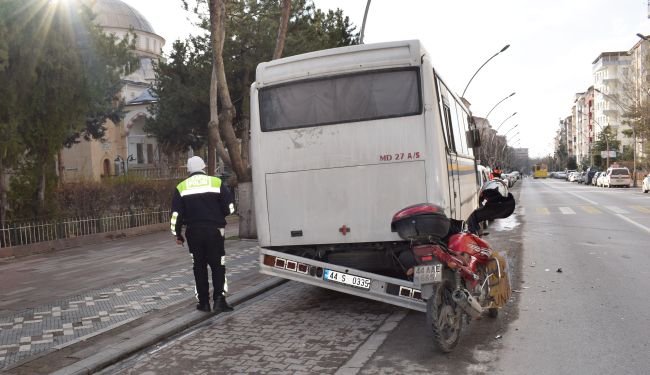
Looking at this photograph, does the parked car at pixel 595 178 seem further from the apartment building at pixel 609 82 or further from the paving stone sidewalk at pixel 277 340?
the paving stone sidewalk at pixel 277 340

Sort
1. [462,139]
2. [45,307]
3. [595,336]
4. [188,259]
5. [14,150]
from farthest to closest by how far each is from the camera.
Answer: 1. [14,150]
2. [188,259]
3. [462,139]
4. [45,307]
5. [595,336]

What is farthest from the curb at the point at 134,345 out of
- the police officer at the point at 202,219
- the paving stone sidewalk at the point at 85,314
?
the paving stone sidewalk at the point at 85,314

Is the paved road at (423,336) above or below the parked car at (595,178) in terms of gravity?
above

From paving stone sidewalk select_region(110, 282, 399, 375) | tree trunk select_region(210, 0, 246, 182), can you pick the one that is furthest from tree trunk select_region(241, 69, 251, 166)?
paving stone sidewalk select_region(110, 282, 399, 375)

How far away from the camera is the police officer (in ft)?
22.2

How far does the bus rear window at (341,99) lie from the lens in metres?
6.48

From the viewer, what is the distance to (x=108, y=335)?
5.99 meters

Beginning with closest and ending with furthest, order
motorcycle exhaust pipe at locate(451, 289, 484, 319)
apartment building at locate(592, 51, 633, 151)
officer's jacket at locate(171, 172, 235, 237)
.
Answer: motorcycle exhaust pipe at locate(451, 289, 484, 319)
officer's jacket at locate(171, 172, 235, 237)
apartment building at locate(592, 51, 633, 151)

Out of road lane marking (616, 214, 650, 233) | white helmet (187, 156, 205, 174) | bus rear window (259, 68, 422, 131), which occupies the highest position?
bus rear window (259, 68, 422, 131)

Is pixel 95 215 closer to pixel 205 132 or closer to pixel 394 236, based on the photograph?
pixel 394 236

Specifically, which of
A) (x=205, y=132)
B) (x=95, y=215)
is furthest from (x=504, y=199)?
(x=205, y=132)

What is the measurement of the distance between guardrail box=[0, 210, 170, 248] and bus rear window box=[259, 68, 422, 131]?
8.51m

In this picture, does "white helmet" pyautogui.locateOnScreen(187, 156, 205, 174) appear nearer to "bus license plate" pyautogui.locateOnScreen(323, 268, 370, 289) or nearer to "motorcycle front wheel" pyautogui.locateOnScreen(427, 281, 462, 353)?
"bus license plate" pyautogui.locateOnScreen(323, 268, 370, 289)

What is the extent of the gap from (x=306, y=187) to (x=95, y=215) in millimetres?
10430
